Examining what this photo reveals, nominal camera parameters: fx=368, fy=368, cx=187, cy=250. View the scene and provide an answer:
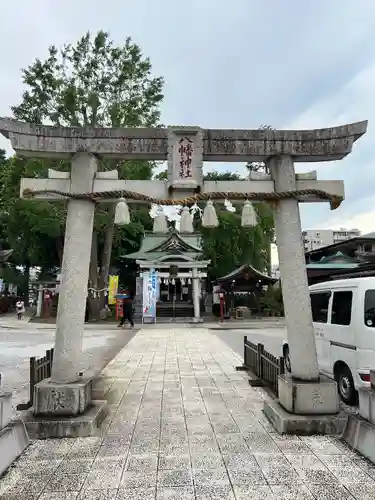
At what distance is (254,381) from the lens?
24.8 feet

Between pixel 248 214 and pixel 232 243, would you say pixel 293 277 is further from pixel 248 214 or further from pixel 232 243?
pixel 232 243

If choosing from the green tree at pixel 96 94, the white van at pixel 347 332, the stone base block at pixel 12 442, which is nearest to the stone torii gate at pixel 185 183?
the stone base block at pixel 12 442

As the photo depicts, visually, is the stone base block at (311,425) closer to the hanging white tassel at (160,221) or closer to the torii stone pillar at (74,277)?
the torii stone pillar at (74,277)

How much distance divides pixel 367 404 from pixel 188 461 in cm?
213

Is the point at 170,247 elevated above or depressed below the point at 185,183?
above

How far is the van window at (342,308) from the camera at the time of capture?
630 cm

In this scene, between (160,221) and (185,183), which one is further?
(160,221)

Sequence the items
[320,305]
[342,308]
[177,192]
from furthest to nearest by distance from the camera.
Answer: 1. [320,305]
2. [342,308]
3. [177,192]

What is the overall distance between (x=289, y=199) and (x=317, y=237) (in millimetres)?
80908

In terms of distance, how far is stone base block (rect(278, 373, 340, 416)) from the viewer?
16.0ft

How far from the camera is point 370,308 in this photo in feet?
19.2

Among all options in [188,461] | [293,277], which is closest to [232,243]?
[293,277]

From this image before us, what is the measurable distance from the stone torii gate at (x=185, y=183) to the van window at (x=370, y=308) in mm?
1216

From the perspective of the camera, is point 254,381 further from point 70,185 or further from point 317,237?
point 317,237
